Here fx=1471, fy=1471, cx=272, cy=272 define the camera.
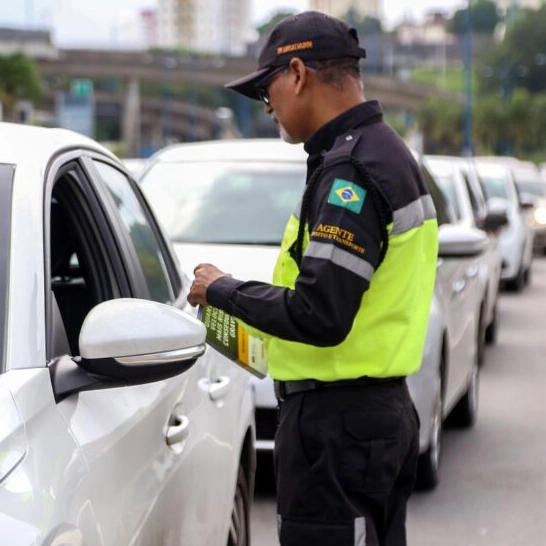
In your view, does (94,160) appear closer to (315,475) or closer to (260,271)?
(315,475)

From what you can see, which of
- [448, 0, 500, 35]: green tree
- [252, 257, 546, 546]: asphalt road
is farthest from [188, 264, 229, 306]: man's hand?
[448, 0, 500, 35]: green tree

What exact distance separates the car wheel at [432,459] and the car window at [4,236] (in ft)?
13.3

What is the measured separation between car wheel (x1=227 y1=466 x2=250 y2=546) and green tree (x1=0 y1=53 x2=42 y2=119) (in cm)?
7340

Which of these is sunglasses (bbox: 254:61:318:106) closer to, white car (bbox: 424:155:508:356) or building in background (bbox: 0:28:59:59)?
white car (bbox: 424:155:508:356)

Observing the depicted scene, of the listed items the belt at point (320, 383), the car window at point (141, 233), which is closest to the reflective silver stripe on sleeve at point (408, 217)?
the belt at point (320, 383)

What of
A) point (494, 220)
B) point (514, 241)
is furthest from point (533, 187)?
point (494, 220)

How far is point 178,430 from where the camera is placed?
350cm

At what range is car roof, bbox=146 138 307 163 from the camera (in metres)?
8.91

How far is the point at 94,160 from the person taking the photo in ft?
13.0

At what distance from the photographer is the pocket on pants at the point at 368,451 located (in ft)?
11.4

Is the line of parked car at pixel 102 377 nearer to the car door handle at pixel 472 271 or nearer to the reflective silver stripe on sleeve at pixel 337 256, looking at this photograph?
the reflective silver stripe on sleeve at pixel 337 256

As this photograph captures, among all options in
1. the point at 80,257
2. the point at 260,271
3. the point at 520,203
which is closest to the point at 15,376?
the point at 80,257

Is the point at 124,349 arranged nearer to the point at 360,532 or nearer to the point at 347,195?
the point at 347,195

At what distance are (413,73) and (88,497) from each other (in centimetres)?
17343
